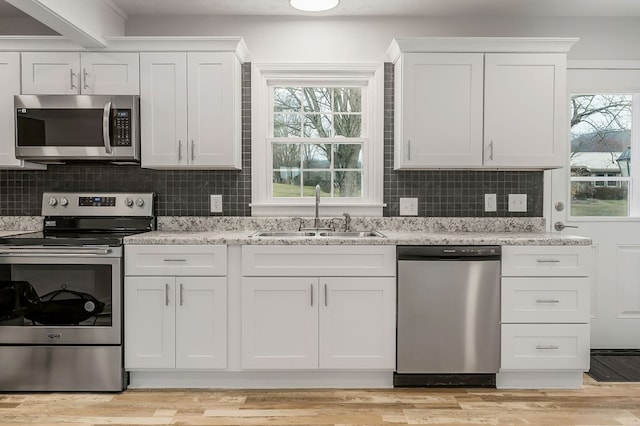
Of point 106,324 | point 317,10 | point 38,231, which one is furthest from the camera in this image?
point 38,231

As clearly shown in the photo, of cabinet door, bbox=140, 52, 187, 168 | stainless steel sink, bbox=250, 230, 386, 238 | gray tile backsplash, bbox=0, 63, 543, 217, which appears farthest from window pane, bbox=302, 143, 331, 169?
cabinet door, bbox=140, 52, 187, 168

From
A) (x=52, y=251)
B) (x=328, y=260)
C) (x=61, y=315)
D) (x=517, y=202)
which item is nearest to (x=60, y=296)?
(x=61, y=315)

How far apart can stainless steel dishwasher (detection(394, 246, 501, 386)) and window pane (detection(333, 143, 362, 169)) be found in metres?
0.91

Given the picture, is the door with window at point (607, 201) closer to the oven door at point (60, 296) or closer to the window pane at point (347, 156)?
the window pane at point (347, 156)

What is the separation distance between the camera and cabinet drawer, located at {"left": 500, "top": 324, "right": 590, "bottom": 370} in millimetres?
2777

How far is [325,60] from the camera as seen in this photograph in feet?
10.9

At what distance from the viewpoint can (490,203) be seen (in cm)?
334

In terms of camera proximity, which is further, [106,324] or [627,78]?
[627,78]

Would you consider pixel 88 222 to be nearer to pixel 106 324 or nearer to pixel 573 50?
pixel 106 324

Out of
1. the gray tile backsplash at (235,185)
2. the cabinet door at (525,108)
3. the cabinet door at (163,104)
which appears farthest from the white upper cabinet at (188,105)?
the cabinet door at (525,108)

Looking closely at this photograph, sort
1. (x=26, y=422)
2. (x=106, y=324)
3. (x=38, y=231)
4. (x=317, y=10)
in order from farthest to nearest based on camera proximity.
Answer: (x=38, y=231)
(x=317, y=10)
(x=106, y=324)
(x=26, y=422)

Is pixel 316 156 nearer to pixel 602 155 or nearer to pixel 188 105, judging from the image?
pixel 188 105

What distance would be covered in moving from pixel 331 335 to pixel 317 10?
6.49 feet

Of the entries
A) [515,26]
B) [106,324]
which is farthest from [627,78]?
[106,324]
